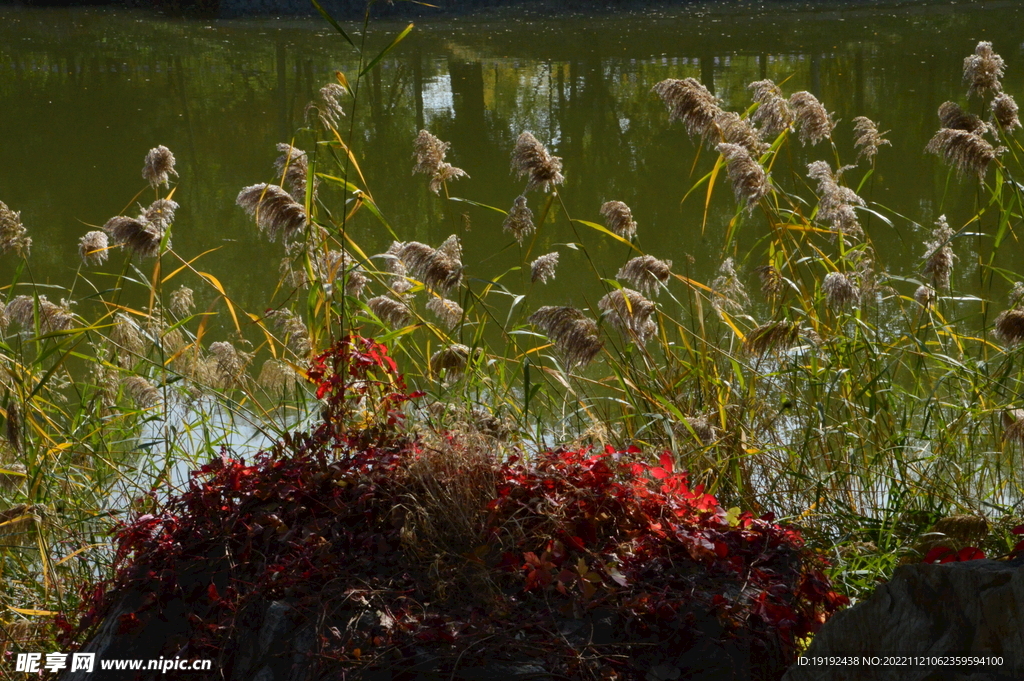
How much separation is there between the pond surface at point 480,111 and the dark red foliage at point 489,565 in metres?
1.24

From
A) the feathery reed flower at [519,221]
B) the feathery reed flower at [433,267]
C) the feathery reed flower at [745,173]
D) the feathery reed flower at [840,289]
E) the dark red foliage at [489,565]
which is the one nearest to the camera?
the dark red foliage at [489,565]

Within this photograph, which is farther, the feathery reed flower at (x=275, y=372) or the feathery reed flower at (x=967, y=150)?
the feathery reed flower at (x=275, y=372)

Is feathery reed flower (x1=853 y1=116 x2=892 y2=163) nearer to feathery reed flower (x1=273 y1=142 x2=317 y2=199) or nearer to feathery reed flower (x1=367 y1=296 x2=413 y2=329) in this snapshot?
feathery reed flower (x1=367 y1=296 x2=413 y2=329)

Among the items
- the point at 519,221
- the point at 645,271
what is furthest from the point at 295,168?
→ the point at 645,271

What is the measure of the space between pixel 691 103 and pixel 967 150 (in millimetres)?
848

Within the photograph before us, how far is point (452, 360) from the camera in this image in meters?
2.88

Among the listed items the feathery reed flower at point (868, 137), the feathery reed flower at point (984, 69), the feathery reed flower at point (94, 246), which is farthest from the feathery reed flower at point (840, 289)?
the feathery reed flower at point (94, 246)

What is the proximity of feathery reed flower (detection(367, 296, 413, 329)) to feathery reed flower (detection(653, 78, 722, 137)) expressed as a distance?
108 cm

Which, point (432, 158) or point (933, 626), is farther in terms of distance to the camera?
point (432, 158)

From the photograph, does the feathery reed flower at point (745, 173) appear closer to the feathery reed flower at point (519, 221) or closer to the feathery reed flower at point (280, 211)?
the feathery reed flower at point (519, 221)

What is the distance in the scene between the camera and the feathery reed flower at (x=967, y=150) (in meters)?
2.89

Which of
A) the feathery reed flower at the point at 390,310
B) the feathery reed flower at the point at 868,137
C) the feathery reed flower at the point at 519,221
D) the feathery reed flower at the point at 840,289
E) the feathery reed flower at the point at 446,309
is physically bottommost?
the feathery reed flower at the point at 446,309

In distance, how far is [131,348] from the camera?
302cm

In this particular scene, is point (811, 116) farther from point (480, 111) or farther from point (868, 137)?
point (480, 111)
